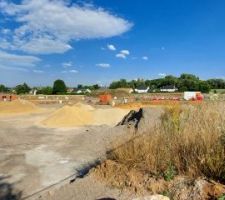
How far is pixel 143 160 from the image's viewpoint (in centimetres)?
686

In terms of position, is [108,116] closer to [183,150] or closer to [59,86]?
[183,150]

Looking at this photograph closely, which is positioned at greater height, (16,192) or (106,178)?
(106,178)

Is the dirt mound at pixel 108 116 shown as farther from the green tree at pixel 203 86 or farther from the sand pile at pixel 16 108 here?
the green tree at pixel 203 86

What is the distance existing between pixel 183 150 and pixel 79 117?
21.3 m

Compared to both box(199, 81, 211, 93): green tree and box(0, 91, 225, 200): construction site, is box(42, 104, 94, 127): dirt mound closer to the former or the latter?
box(0, 91, 225, 200): construction site

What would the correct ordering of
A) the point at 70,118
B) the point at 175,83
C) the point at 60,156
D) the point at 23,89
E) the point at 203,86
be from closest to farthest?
the point at 60,156, the point at 70,118, the point at 203,86, the point at 23,89, the point at 175,83

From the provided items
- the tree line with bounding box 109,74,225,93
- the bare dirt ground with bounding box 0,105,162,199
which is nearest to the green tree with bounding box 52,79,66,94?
the tree line with bounding box 109,74,225,93

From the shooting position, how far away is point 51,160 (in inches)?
514

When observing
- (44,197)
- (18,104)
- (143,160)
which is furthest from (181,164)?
(18,104)

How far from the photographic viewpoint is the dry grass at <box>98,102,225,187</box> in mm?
5648

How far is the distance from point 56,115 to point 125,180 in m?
21.3

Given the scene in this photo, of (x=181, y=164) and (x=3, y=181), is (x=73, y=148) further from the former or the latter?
(x=181, y=164)

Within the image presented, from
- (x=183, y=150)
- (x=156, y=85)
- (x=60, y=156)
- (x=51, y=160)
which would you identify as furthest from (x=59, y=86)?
(x=183, y=150)

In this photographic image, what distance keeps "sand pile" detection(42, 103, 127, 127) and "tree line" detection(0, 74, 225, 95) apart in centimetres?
5467
